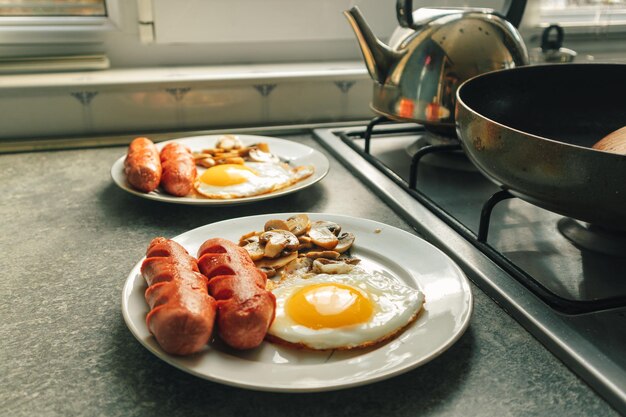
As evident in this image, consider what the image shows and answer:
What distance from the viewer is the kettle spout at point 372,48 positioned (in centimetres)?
114

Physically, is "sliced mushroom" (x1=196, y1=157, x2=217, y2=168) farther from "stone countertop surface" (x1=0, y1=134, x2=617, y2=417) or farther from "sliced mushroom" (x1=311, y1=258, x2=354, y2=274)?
"sliced mushroom" (x1=311, y1=258, x2=354, y2=274)

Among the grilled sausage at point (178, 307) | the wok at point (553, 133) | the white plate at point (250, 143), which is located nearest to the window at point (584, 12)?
the wok at point (553, 133)

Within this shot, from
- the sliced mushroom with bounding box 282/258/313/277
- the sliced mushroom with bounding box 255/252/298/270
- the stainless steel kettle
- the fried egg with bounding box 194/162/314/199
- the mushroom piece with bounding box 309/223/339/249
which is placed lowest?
the sliced mushroom with bounding box 282/258/313/277

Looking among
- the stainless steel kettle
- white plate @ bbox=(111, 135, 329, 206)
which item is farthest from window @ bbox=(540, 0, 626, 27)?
white plate @ bbox=(111, 135, 329, 206)

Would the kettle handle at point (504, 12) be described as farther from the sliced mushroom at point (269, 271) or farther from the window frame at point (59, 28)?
the window frame at point (59, 28)

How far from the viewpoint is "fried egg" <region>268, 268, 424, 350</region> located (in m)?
0.61

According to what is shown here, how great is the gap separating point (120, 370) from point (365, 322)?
0.27 metres

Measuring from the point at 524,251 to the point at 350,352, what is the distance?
0.36 metres

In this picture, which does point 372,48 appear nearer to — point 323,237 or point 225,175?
point 225,175

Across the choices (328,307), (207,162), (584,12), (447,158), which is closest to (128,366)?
(328,307)

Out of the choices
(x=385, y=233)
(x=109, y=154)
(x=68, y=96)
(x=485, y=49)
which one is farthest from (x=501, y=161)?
(x=68, y=96)

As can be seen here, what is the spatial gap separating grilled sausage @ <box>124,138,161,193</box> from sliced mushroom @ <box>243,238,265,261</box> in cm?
29

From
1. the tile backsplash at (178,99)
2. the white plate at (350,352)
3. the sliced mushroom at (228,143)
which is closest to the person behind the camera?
the white plate at (350,352)

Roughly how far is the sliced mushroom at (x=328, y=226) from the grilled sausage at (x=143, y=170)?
0.32 m
